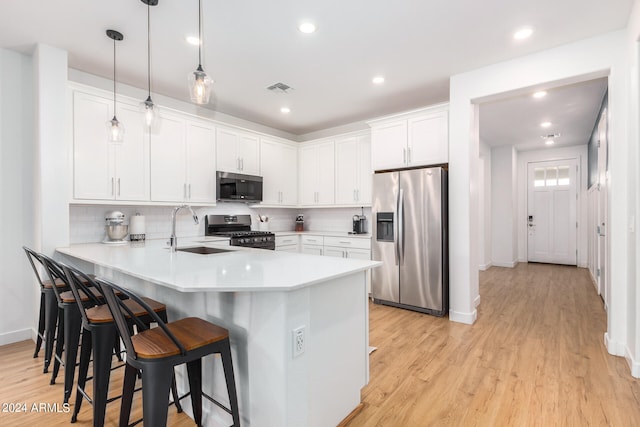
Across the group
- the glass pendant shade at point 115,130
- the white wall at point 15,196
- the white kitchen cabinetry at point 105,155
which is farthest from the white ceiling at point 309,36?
the glass pendant shade at point 115,130

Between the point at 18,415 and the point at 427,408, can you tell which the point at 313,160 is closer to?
the point at 427,408

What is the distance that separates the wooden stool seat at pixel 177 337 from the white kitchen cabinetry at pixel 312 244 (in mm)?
3380

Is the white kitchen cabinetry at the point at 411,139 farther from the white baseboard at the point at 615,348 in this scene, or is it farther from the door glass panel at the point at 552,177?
the door glass panel at the point at 552,177

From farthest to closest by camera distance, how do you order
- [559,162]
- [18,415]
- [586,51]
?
[559,162]
[586,51]
[18,415]

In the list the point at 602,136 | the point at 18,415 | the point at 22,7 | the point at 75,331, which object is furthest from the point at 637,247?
the point at 22,7

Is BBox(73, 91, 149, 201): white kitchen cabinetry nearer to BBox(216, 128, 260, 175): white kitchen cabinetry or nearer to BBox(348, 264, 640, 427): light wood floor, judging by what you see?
BBox(216, 128, 260, 175): white kitchen cabinetry

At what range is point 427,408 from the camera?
2025 millimetres

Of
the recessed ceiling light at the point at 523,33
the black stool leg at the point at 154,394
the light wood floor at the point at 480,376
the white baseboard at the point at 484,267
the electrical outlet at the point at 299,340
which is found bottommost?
the light wood floor at the point at 480,376

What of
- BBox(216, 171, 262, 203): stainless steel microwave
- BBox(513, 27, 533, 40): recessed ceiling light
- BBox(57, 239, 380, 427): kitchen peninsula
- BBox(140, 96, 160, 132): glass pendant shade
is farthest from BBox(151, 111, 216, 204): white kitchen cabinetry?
BBox(513, 27, 533, 40): recessed ceiling light

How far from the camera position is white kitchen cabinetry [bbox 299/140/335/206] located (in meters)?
5.24

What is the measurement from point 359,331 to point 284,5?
92.5 inches

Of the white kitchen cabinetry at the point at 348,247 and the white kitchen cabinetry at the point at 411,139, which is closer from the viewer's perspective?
the white kitchen cabinetry at the point at 411,139

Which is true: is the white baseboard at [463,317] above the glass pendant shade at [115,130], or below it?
below

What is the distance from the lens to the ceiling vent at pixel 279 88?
3797 mm
